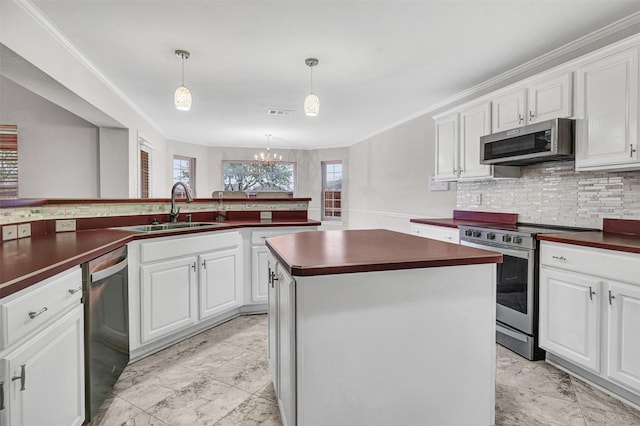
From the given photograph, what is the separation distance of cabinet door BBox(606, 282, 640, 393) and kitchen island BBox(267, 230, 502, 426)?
925 mm

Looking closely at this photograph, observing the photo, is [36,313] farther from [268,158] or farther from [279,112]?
[268,158]

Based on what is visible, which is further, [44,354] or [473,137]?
[473,137]

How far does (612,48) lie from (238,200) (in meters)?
3.33

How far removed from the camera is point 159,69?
344cm

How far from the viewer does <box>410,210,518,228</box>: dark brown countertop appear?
3348 mm

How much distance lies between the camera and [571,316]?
2119 mm

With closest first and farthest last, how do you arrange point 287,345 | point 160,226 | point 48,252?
1. point 287,345
2. point 48,252
3. point 160,226

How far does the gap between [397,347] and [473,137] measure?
2.75 meters

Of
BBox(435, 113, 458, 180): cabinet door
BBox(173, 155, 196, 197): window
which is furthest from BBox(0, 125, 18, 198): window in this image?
BBox(435, 113, 458, 180): cabinet door

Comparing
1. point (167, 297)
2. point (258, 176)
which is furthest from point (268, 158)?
point (167, 297)

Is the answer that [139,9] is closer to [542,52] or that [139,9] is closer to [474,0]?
[474,0]

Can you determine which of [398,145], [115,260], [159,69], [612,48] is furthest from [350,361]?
[398,145]

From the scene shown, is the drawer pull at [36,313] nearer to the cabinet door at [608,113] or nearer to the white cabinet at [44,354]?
the white cabinet at [44,354]

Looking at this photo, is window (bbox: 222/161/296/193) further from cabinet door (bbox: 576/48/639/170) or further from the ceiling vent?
cabinet door (bbox: 576/48/639/170)
